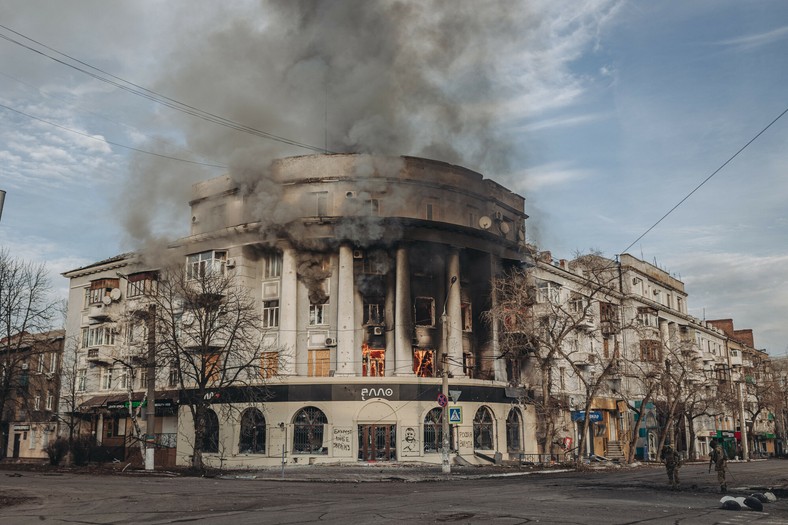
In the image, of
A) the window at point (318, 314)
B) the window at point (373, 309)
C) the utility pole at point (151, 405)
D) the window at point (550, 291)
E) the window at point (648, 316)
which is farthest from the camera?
the window at point (648, 316)

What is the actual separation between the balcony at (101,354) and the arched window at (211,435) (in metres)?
11.8

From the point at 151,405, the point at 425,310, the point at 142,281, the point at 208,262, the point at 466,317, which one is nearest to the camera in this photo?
the point at 151,405

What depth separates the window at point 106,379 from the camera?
171 ft

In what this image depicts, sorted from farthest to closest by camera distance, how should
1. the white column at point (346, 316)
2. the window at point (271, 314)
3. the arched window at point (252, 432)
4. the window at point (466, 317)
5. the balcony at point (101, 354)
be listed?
the balcony at point (101, 354), the window at point (466, 317), the window at point (271, 314), the white column at point (346, 316), the arched window at point (252, 432)

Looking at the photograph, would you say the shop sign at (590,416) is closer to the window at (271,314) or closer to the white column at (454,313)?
the white column at (454,313)

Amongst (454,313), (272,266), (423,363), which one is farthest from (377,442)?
(272,266)

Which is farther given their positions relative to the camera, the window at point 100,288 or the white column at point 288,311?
the window at point 100,288

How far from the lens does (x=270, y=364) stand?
4316 centimetres

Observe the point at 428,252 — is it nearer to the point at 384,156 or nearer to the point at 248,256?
the point at 384,156

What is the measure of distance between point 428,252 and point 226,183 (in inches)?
540

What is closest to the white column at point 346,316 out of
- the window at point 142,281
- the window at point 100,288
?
the window at point 142,281

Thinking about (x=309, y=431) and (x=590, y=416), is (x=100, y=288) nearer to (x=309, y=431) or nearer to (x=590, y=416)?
(x=309, y=431)

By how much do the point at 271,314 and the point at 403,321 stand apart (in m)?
8.59

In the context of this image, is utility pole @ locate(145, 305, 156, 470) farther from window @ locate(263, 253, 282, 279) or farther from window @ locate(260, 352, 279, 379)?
window @ locate(263, 253, 282, 279)
